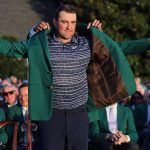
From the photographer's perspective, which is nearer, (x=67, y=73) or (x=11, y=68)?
(x=67, y=73)

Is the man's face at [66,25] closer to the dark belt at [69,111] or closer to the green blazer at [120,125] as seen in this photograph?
the dark belt at [69,111]

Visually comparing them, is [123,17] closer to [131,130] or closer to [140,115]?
[140,115]

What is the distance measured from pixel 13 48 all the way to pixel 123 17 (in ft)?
42.1

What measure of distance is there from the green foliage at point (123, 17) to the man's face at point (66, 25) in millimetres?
12785

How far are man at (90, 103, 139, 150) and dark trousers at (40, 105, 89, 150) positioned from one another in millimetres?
2229

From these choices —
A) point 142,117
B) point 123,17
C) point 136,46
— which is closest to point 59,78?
point 136,46

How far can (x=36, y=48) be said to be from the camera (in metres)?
5.18

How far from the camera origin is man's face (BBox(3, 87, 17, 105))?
8.54 meters

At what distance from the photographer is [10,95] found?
340 inches

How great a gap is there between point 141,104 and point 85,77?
4229mm

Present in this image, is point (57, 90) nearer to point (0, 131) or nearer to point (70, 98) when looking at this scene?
point (70, 98)

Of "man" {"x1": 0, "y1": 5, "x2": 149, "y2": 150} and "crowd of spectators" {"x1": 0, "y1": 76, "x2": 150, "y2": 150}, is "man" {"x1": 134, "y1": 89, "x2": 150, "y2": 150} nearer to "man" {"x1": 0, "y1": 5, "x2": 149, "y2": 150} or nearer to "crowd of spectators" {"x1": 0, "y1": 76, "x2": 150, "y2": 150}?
"crowd of spectators" {"x1": 0, "y1": 76, "x2": 150, "y2": 150}

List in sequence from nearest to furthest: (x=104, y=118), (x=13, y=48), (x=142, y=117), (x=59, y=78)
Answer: (x=59, y=78)
(x=13, y=48)
(x=104, y=118)
(x=142, y=117)

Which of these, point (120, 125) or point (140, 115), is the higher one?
point (120, 125)
